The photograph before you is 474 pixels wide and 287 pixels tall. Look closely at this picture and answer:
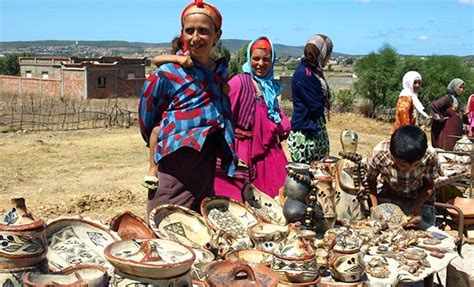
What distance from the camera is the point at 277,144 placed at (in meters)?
4.09

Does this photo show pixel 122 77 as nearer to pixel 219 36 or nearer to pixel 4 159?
pixel 4 159

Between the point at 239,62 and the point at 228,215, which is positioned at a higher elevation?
the point at 239,62

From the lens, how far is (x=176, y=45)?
2.97 metres

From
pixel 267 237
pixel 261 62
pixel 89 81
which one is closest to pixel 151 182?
pixel 267 237

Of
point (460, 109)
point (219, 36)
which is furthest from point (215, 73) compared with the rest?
point (460, 109)

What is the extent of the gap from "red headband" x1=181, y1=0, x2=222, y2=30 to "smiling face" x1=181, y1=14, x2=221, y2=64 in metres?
0.02

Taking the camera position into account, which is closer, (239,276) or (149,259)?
(149,259)

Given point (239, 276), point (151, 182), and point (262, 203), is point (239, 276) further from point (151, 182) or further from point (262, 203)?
point (262, 203)

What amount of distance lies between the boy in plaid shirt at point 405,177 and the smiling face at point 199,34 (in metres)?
1.13

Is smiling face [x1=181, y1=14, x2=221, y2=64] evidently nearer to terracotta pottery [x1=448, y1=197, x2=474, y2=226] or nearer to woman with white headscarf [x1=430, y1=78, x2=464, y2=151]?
terracotta pottery [x1=448, y1=197, x2=474, y2=226]

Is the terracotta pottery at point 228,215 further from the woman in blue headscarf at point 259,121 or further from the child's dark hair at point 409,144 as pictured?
the woman in blue headscarf at point 259,121

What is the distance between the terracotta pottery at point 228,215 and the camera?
8.86 feet

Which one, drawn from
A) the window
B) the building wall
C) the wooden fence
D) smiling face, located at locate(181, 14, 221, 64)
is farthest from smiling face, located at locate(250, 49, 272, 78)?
the window

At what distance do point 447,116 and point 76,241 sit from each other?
698cm
